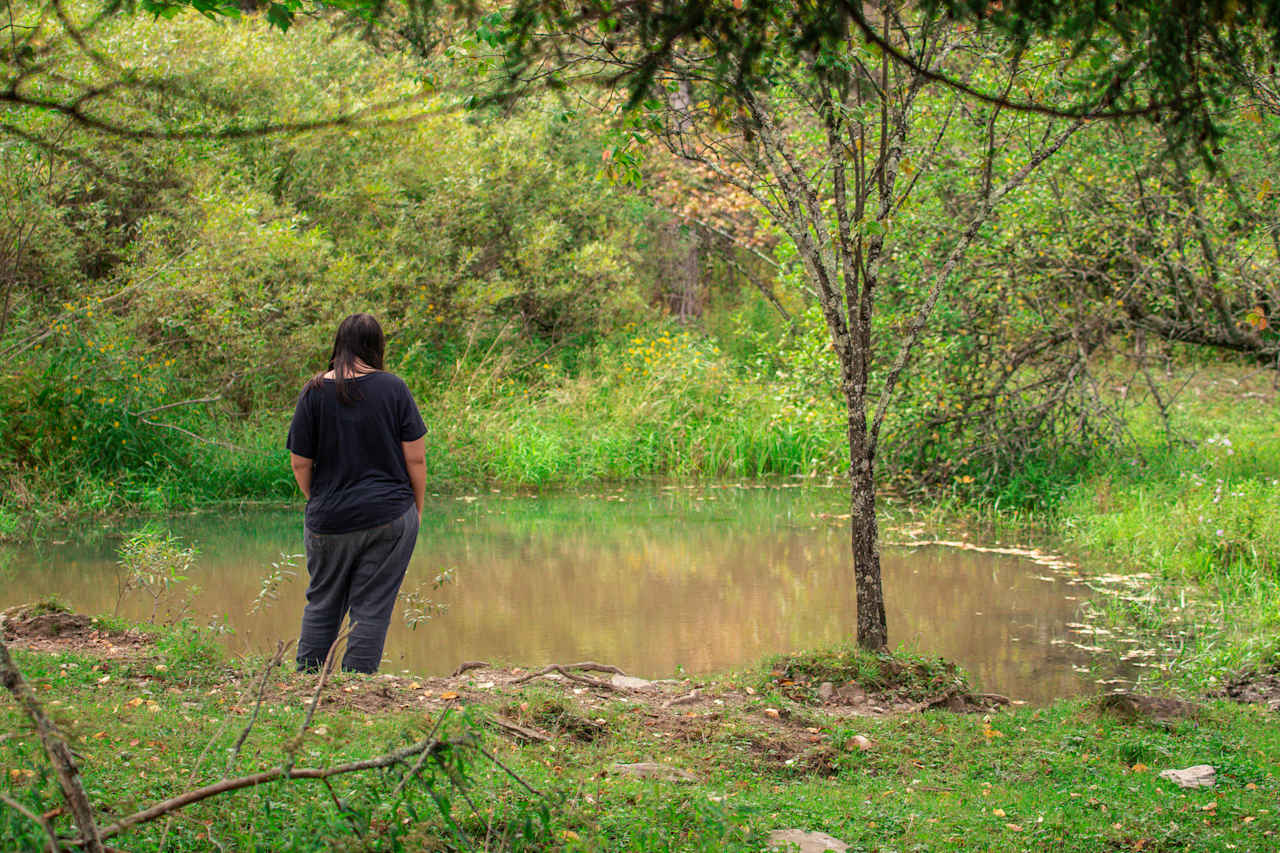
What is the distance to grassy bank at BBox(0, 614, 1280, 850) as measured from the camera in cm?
329

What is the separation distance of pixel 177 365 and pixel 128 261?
1391 millimetres

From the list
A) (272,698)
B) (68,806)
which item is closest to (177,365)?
(272,698)

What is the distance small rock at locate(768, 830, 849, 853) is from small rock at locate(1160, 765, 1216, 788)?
1.69 meters

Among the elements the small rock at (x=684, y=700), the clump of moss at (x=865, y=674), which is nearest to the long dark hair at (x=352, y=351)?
the small rock at (x=684, y=700)

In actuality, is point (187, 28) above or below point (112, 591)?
above

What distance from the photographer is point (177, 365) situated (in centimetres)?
1356

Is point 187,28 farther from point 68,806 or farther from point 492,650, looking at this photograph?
point 68,806

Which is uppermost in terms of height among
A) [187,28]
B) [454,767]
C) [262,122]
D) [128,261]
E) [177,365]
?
[187,28]

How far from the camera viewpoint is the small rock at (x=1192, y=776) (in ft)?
15.6

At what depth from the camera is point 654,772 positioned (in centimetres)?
454

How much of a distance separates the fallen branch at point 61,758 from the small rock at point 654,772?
223 cm

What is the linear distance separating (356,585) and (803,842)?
2616 mm

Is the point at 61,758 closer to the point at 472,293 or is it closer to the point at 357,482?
the point at 357,482

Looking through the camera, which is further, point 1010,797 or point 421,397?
point 421,397
